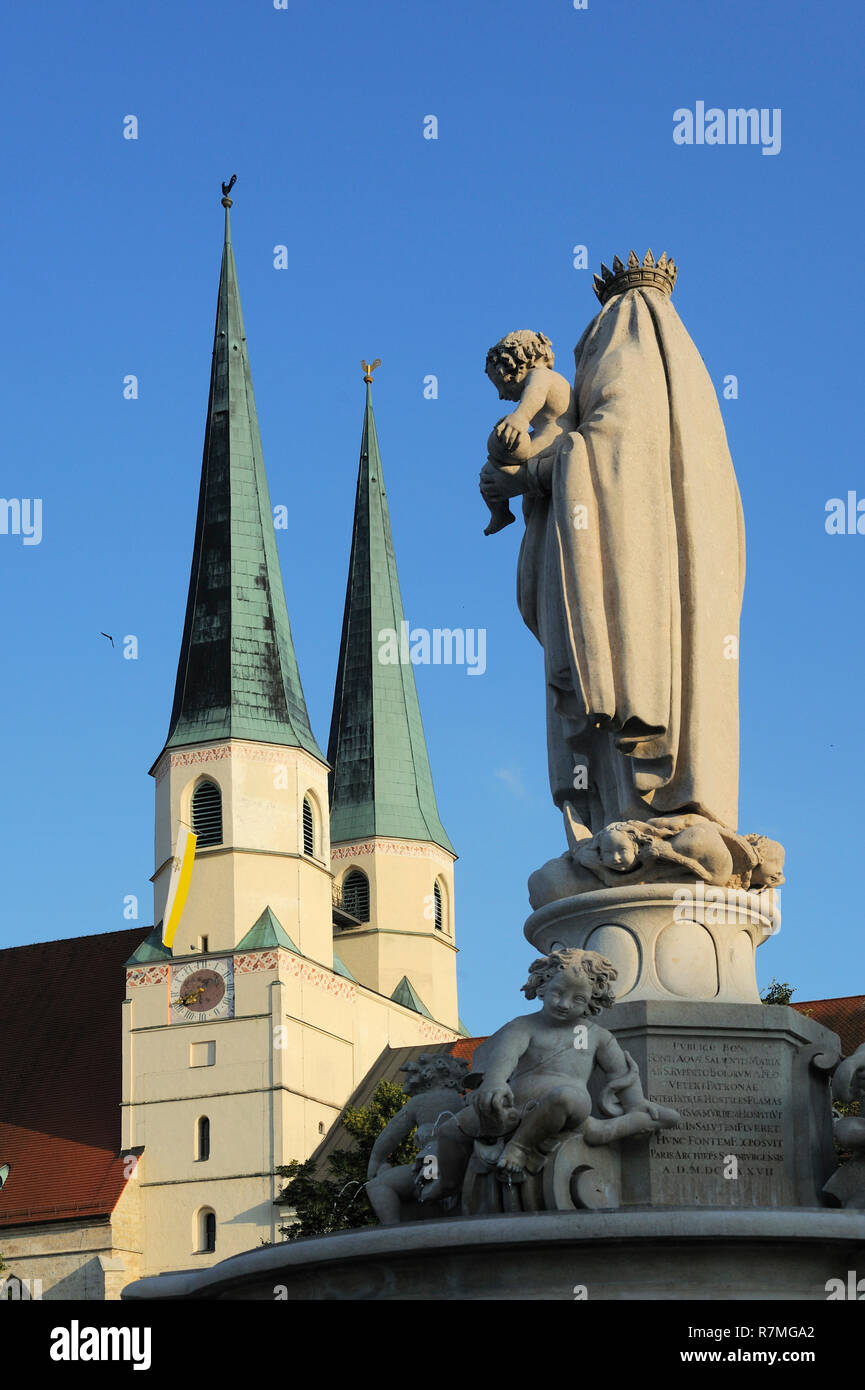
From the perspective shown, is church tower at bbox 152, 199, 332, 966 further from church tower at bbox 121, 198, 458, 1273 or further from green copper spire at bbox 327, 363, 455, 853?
green copper spire at bbox 327, 363, 455, 853

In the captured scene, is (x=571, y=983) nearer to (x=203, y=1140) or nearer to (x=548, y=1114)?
(x=548, y=1114)

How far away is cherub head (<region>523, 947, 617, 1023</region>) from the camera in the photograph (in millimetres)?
8367

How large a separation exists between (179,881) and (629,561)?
2118 inches

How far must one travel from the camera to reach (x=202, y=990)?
61.7 m

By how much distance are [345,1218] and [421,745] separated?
3613 cm

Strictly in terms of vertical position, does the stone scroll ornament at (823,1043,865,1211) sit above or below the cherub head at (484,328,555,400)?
below

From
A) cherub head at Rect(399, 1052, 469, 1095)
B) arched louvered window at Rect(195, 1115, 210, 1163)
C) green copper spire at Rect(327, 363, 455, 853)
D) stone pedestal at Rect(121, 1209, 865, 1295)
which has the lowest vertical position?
stone pedestal at Rect(121, 1209, 865, 1295)

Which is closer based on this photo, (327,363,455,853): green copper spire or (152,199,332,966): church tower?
(152,199,332,966): church tower

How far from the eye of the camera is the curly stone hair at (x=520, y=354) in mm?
10352

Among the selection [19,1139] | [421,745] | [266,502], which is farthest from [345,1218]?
[421,745]

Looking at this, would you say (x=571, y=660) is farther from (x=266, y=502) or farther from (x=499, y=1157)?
(x=266, y=502)

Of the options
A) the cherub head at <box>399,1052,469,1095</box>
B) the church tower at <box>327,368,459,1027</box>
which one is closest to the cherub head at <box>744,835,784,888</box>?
the cherub head at <box>399,1052,469,1095</box>

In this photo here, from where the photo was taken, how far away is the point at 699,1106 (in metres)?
8.57

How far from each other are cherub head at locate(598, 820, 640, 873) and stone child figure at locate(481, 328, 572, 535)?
1.78m
